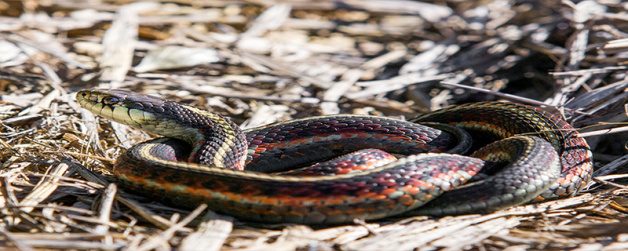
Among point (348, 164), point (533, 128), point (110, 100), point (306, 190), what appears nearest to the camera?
point (306, 190)

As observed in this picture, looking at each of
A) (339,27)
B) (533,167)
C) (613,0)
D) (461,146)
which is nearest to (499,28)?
(613,0)

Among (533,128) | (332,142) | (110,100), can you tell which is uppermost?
(533,128)

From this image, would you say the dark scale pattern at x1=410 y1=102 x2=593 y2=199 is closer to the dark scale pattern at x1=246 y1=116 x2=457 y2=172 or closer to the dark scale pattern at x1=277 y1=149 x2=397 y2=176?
the dark scale pattern at x1=246 y1=116 x2=457 y2=172

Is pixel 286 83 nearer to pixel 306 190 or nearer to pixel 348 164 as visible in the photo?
pixel 348 164

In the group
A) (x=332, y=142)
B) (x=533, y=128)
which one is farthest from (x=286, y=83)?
(x=533, y=128)

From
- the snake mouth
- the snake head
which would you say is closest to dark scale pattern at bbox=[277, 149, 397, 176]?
the snake head

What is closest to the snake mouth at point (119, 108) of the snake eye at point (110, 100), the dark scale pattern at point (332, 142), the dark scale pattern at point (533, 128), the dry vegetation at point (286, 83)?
the snake eye at point (110, 100)
